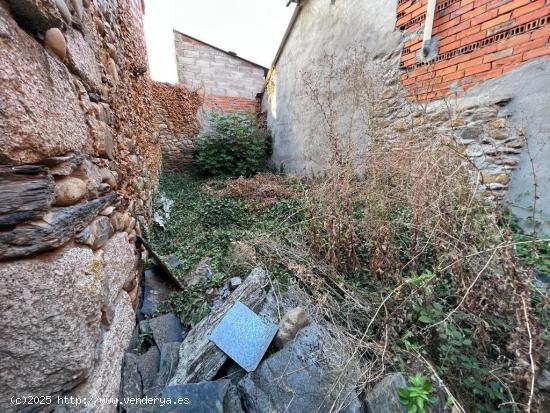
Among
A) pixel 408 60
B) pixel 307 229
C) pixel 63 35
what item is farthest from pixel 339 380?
pixel 408 60

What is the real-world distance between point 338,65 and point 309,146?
1.61 metres

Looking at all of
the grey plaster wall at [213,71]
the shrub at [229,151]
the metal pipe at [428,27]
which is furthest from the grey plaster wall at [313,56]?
the grey plaster wall at [213,71]

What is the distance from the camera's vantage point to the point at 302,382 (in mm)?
1209

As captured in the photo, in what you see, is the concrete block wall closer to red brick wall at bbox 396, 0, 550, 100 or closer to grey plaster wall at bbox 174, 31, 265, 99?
grey plaster wall at bbox 174, 31, 265, 99

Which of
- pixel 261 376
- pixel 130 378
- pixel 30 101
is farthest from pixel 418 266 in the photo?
pixel 30 101

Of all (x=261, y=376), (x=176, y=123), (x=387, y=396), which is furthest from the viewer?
(x=176, y=123)

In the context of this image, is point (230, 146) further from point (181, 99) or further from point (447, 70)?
point (447, 70)

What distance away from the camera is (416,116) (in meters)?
3.00

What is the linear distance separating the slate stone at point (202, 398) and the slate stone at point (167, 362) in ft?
0.65

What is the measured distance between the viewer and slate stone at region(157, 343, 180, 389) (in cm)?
139

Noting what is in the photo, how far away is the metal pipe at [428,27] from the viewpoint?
2767mm

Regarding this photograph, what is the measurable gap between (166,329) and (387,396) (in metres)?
1.43

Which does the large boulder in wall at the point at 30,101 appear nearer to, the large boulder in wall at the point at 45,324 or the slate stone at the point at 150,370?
the large boulder in wall at the point at 45,324

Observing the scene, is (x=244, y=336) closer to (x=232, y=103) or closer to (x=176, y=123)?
(x=176, y=123)
